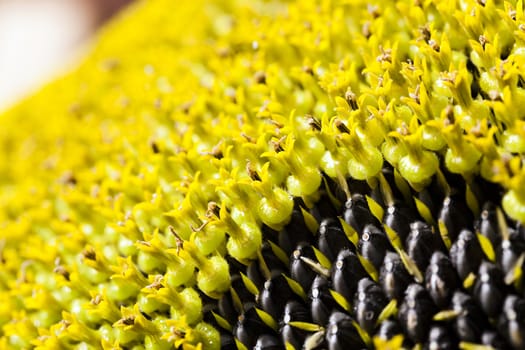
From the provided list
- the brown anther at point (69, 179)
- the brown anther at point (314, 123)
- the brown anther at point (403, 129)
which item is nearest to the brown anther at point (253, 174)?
the brown anther at point (314, 123)

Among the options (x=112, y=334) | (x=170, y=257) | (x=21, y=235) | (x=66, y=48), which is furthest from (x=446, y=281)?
(x=66, y=48)

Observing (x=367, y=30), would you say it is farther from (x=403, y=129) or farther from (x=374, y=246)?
(x=374, y=246)

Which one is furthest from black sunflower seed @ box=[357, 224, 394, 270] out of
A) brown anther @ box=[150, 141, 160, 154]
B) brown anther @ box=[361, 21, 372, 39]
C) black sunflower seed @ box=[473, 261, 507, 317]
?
brown anther @ box=[150, 141, 160, 154]

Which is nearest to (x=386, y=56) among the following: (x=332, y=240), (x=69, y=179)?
(x=332, y=240)

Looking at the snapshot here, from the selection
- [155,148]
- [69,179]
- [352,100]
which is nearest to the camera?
[352,100]

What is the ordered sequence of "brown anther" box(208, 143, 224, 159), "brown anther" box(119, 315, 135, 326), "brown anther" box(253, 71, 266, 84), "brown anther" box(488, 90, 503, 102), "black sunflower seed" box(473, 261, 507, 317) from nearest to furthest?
"black sunflower seed" box(473, 261, 507, 317) → "brown anther" box(488, 90, 503, 102) → "brown anther" box(119, 315, 135, 326) → "brown anther" box(208, 143, 224, 159) → "brown anther" box(253, 71, 266, 84)

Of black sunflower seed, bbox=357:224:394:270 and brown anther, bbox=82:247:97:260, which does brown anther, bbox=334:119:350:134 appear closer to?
black sunflower seed, bbox=357:224:394:270
